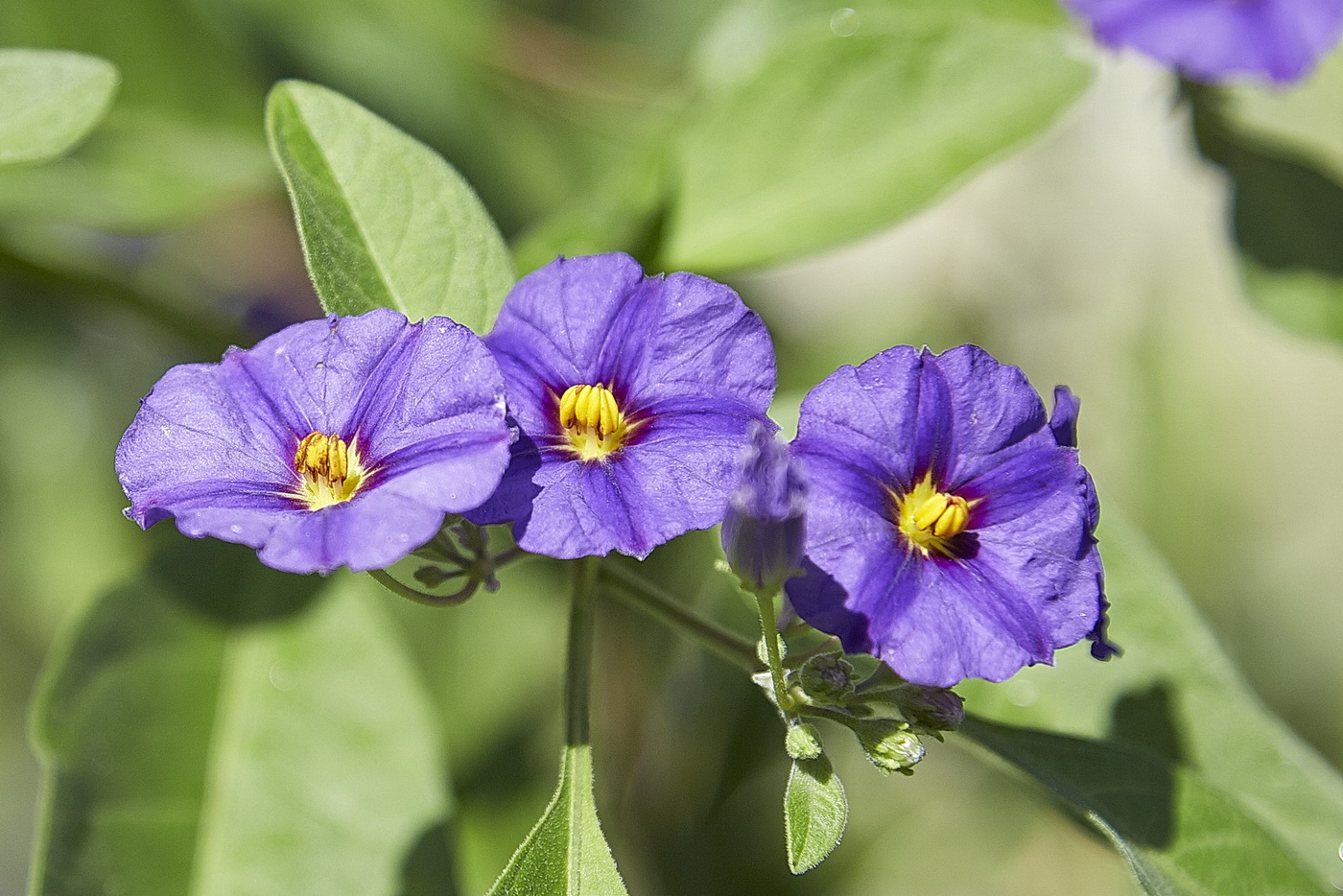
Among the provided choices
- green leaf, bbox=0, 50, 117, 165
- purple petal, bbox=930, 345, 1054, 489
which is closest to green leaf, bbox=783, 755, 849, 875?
purple petal, bbox=930, 345, 1054, 489

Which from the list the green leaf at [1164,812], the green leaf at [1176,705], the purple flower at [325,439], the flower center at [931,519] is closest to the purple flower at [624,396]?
the purple flower at [325,439]

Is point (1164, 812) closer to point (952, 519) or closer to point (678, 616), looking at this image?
point (952, 519)

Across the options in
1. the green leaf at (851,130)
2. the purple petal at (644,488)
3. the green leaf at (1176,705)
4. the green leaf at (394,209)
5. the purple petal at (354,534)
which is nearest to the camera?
the purple petal at (354,534)

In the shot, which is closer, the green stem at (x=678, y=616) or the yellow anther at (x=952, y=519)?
the yellow anther at (x=952, y=519)

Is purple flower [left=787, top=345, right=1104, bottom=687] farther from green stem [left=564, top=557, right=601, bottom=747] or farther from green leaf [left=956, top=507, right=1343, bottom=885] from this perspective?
green leaf [left=956, top=507, right=1343, bottom=885]

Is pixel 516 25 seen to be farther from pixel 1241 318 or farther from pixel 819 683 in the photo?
pixel 1241 318

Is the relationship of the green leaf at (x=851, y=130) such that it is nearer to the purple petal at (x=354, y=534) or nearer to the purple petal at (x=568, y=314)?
the purple petal at (x=568, y=314)

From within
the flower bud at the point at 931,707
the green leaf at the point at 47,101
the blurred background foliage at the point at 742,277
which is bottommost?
the blurred background foliage at the point at 742,277
